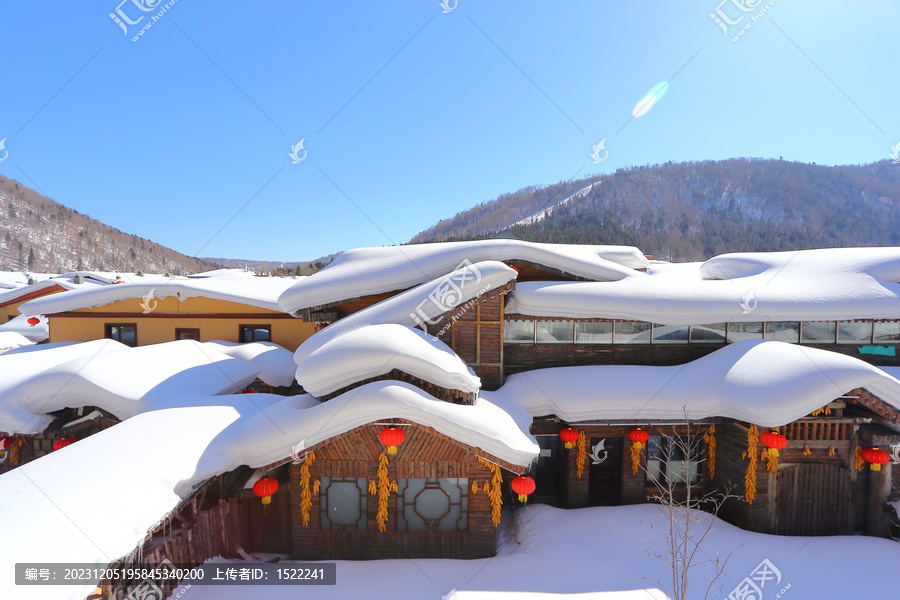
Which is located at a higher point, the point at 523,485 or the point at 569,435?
the point at 569,435

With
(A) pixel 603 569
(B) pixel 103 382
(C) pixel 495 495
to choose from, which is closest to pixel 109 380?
(B) pixel 103 382

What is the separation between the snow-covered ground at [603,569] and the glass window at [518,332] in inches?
201

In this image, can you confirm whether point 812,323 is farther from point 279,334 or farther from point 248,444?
point 279,334

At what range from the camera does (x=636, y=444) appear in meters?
11.3

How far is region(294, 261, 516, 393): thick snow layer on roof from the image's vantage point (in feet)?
28.6

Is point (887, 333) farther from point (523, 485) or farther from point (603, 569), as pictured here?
point (523, 485)

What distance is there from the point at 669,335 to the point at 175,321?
2020cm

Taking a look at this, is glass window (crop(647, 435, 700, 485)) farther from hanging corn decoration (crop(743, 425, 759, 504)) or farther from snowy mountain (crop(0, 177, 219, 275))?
snowy mountain (crop(0, 177, 219, 275))

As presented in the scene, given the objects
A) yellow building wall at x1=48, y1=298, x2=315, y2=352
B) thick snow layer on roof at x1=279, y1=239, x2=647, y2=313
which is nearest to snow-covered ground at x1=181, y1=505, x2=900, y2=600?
thick snow layer on roof at x1=279, y1=239, x2=647, y2=313

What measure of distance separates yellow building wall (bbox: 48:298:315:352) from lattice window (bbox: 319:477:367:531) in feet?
33.2

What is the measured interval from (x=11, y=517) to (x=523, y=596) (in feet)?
25.9

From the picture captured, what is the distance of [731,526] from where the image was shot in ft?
33.3

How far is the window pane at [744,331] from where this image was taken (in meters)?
12.1

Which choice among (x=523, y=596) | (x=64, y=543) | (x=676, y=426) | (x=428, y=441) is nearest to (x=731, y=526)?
(x=676, y=426)
